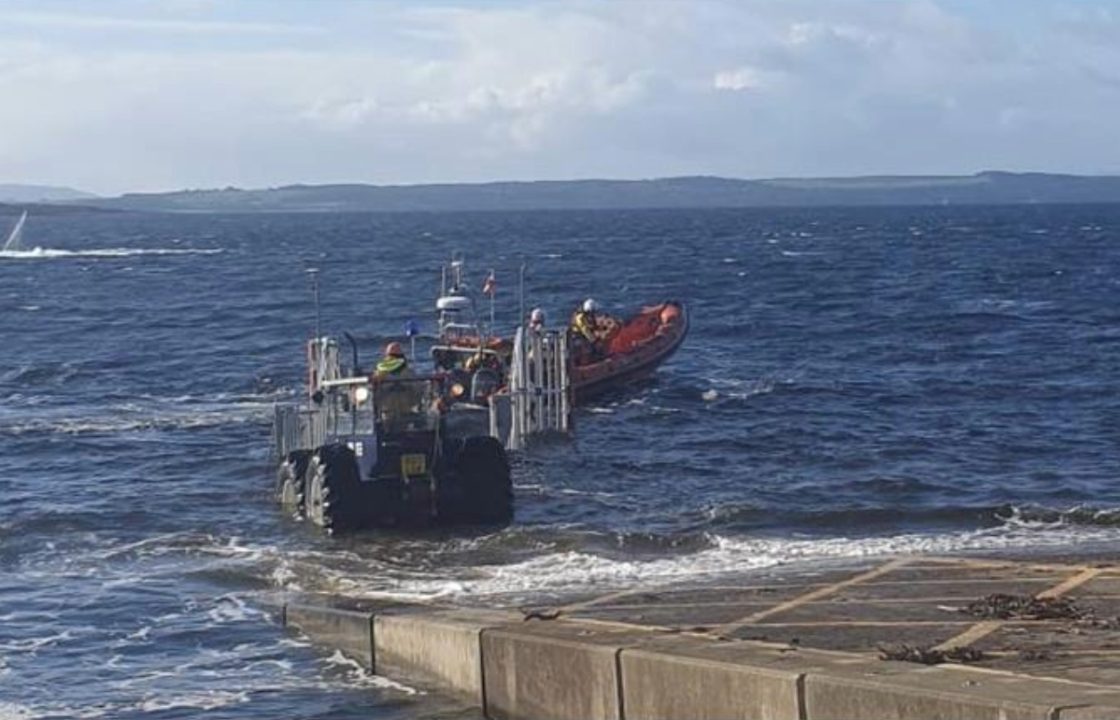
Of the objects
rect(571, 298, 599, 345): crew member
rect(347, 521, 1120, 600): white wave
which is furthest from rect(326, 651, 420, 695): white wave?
rect(571, 298, 599, 345): crew member

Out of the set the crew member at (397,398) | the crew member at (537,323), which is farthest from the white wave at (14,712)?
the crew member at (537,323)

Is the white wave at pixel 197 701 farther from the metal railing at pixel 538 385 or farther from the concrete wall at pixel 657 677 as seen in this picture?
the metal railing at pixel 538 385

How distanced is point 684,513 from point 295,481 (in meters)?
4.63

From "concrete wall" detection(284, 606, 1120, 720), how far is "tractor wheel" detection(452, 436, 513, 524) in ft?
21.8

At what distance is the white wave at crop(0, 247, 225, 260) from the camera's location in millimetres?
128125

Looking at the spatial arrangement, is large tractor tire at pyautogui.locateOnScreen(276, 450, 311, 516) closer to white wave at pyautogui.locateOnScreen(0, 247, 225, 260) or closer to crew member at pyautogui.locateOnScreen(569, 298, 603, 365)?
crew member at pyautogui.locateOnScreen(569, 298, 603, 365)

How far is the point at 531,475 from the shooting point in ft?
99.8

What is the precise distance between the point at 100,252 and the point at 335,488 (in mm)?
115193

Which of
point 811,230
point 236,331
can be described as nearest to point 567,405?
point 236,331

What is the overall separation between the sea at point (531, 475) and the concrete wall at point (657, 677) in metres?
0.38

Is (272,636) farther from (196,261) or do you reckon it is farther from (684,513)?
(196,261)

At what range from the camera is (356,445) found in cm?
2525

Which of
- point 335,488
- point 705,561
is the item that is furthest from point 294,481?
point 705,561

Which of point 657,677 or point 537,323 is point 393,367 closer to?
point 537,323
